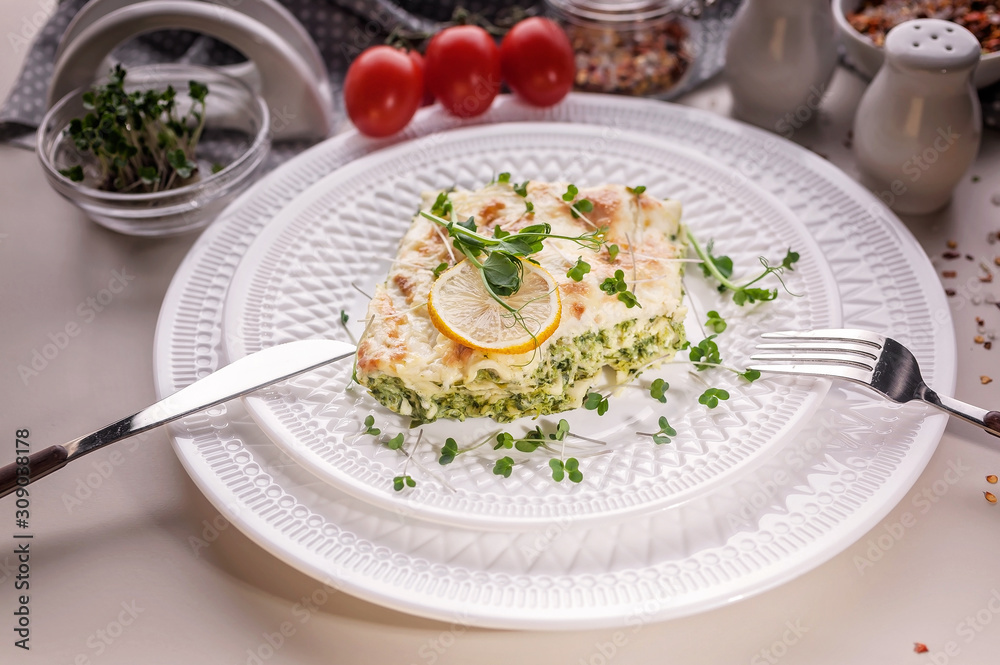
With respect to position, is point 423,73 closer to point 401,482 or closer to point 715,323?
point 715,323

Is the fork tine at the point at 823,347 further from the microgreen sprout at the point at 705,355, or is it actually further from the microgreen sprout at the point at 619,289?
the microgreen sprout at the point at 619,289

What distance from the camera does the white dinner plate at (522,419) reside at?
7.02 ft

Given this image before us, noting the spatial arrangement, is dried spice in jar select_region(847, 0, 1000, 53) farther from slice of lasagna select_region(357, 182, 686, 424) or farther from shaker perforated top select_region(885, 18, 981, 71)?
slice of lasagna select_region(357, 182, 686, 424)

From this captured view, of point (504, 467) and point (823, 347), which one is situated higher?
point (823, 347)

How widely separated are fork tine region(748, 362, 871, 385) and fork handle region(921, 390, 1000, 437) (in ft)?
0.55

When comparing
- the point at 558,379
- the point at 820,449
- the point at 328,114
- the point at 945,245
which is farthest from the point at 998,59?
the point at 328,114

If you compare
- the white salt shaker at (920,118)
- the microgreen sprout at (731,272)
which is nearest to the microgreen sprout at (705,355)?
the microgreen sprout at (731,272)

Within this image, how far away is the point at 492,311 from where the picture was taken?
2297 millimetres

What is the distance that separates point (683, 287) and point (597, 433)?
2.03ft

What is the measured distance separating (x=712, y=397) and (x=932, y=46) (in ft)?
4.93

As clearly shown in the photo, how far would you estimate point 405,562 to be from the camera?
1998 millimetres

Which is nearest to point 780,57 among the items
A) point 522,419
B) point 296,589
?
point 522,419

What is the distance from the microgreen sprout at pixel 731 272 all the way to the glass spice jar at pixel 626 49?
1115 mm

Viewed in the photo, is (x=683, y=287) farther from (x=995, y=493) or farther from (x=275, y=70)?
(x=275, y=70)
